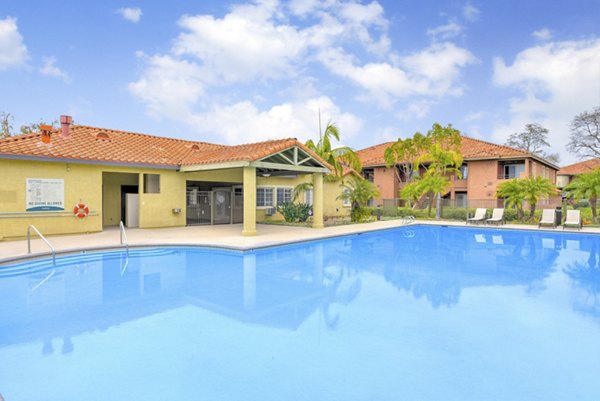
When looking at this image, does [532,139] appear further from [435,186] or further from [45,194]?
[45,194]

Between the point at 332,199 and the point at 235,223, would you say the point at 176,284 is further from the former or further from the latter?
the point at 332,199

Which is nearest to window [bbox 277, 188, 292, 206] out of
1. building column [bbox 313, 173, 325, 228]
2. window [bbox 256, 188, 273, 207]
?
window [bbox 256, 188, 273, 207]

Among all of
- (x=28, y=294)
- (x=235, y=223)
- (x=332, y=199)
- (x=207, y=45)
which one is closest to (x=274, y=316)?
(x=28, y=294)

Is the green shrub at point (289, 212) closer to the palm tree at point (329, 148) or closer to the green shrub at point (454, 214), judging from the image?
the palm tree at point (329, 148)

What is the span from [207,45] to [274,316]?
60.1 ft

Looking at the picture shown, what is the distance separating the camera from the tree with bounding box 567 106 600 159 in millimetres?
42500

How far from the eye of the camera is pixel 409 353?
548 cm

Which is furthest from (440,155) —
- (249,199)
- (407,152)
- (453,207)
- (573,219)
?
(249,199)

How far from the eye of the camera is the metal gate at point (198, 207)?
20547mm

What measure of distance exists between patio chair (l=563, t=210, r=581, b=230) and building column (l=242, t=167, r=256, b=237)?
17.1 metres

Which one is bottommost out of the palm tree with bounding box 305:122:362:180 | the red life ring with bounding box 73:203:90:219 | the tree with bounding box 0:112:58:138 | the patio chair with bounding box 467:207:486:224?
the patio chair with bounding box 467:207:486:224

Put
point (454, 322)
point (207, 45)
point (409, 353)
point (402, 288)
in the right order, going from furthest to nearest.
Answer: point (207, 45)
point (402, 288)
point (454, 322)
point (409, 353)

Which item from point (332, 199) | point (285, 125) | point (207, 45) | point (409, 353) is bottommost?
point (409, 353)

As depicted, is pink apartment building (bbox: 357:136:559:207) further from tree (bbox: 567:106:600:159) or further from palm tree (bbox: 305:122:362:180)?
palm tree (bbox: 305:122:362:180)
